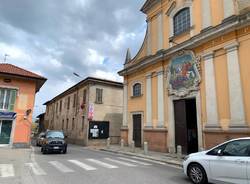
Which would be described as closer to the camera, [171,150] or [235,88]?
[235,88]

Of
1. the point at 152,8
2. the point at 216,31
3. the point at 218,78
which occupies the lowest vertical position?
the point at 218,78

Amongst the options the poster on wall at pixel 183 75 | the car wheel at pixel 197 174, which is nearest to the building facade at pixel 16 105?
the poster on wall at pixel 183 75

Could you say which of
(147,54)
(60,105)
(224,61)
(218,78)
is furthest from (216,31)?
(60,105)

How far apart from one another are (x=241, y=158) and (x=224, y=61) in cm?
832

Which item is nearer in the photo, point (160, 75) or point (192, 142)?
point (192, 142)

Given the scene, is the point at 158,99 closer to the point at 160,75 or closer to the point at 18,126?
the point at 160,75

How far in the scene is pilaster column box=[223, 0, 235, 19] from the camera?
508 inches

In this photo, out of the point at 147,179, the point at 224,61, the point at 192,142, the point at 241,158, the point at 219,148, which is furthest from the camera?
the point at 192,142

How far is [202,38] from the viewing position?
13.9m

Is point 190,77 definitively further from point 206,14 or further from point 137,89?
point 137,89

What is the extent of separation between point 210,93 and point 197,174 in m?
7.49

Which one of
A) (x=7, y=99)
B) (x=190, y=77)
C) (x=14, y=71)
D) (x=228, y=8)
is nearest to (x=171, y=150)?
(x=190, y=77)

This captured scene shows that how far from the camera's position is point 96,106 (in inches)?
995

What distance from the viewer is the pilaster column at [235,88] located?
38.4 feet
